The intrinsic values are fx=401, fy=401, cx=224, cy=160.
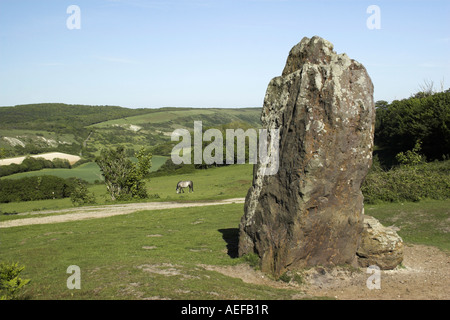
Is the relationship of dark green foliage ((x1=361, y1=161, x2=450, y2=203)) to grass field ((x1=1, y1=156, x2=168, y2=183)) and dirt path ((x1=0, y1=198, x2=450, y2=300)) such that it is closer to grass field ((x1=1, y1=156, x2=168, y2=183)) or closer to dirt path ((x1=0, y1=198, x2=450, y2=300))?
dirt path ((x1=0, y1=198, x2=450, y2=300))


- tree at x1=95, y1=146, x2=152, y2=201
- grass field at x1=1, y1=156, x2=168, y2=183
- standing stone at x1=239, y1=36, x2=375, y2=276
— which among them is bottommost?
grass field at x1=1, y1=156, x2=168, y2=183

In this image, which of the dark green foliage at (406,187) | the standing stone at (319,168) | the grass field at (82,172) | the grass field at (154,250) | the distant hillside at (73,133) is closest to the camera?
the grass field at (154,250)

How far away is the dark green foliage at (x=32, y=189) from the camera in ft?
161

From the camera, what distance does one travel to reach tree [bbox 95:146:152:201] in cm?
4119

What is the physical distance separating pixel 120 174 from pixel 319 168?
31.8 metres

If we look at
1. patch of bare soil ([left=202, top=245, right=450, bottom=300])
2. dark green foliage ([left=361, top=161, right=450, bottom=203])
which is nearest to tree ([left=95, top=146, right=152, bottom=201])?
dark green foliage ([left=361, top=161, right=450, bottom=203])

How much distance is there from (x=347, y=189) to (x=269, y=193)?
258 cm

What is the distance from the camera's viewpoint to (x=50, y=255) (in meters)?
15.3

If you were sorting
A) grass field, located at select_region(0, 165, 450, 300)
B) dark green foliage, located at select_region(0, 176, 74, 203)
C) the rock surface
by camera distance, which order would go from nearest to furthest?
grass field, located at select_region(0, 165, 450, 300) < the rock surface < dark green foliage, located at select_region(0, 176, 74, 203)

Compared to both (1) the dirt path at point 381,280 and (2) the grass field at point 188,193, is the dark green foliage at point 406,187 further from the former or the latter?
(2) the grass field at point 188,193

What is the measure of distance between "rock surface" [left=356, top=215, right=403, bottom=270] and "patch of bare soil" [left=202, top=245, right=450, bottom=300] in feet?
1.06

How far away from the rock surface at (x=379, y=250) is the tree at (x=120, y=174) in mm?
30083

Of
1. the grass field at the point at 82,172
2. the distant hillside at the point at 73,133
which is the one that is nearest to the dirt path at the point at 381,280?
the grass field at the point at 82,172

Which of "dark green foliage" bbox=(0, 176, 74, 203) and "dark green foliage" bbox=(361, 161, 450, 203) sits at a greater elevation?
"dark green foliage" bbox=(361, 161, 450, 203)
